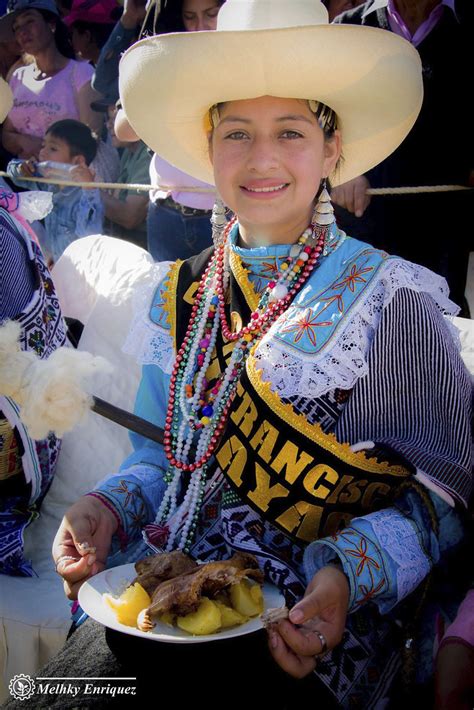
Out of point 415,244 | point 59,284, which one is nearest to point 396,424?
point 415,244

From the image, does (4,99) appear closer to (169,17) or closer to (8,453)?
(169,17)

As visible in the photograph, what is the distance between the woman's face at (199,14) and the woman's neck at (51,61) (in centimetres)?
199

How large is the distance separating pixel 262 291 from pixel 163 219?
2007 millimetres

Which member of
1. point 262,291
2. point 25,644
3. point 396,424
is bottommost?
point 25,644

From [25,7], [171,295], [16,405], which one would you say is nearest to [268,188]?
[171,295]

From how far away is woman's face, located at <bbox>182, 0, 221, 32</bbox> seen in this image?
389 centimetres

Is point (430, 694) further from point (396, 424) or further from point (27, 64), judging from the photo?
point (27, 64)

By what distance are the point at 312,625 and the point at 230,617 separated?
0.18m

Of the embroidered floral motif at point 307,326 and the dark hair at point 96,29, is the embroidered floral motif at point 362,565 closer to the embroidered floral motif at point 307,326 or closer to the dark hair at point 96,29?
the embroidered floral motif at point 307,326

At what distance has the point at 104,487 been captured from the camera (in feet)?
7.43

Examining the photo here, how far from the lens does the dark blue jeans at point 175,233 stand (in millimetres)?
4043

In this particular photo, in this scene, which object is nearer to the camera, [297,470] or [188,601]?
Answer: [188,601]

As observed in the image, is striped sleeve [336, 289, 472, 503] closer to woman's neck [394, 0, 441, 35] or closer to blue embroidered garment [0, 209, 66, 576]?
blue embroidered garment [0, 209, 66, 576]

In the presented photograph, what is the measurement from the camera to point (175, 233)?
412cm
